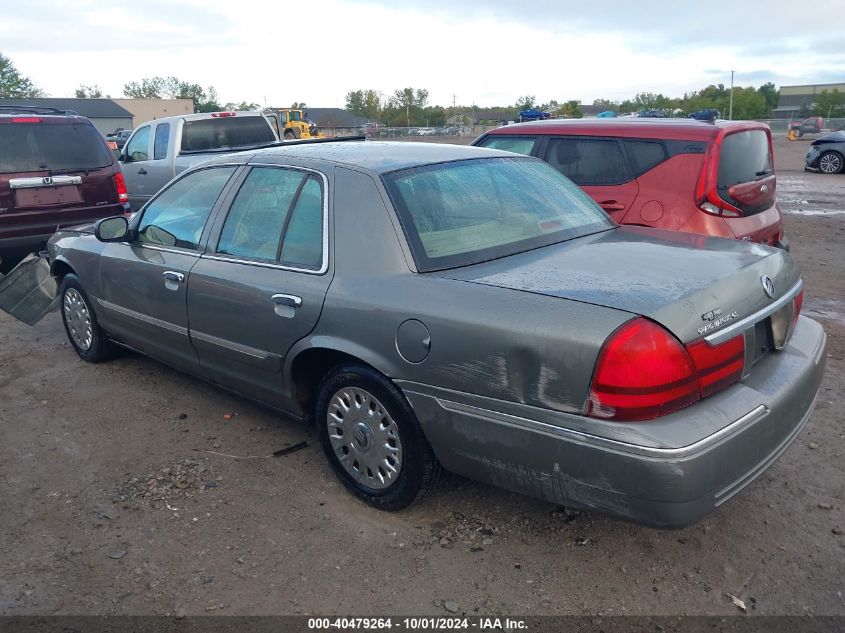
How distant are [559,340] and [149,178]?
1035cm

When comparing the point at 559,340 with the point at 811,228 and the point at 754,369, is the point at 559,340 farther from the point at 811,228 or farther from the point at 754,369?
the point at 811,228

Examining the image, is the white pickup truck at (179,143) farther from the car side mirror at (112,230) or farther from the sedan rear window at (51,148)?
the car side mirror at (112,230)

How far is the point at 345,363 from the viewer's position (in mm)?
3430

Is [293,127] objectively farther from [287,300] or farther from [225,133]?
[287,300]

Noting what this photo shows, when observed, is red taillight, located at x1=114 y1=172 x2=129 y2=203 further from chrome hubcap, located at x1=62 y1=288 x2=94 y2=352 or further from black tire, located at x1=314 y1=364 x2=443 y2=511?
black tire, located at x1=314 y1=364 x2=443 y2=511

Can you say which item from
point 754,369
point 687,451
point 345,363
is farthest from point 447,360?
point 754,369

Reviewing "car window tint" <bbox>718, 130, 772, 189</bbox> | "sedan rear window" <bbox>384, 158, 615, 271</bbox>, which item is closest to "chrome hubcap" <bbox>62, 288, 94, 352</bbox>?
"sedan rear window" <bbox>384, 158, 615, 271</bbox>

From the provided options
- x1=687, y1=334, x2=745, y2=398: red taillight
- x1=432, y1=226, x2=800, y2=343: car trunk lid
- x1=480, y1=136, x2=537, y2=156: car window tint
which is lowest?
x1=687, y1=334, x2=745, y2=398: red taillight

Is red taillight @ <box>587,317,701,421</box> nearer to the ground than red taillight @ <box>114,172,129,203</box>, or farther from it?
nearer to the ground

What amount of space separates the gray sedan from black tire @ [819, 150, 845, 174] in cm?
1908

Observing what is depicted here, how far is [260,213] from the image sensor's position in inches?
154

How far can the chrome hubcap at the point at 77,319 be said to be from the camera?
556 cm

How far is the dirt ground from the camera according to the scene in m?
2.85

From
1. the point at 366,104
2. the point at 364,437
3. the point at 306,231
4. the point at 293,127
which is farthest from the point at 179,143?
the point at 366,104
